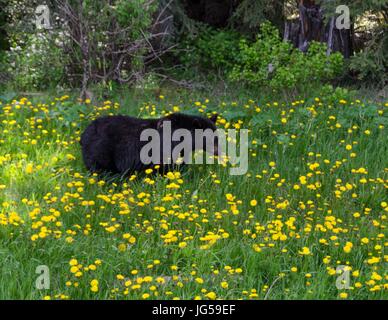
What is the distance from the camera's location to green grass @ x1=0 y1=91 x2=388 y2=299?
A: 443cm

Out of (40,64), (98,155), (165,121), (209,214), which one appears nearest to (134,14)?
(40,64)

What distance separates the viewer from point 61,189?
577 centimetres

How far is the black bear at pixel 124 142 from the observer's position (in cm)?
620

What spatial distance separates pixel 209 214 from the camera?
537 cm

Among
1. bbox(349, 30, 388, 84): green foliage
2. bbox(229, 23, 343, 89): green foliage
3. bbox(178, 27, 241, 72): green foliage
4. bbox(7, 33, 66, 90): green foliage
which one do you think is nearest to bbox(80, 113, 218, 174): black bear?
bbox(229, 23, 343, 89): green foliage

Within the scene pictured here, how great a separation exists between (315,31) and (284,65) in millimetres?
1115

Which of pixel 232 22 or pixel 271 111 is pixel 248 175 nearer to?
pixel 271 111

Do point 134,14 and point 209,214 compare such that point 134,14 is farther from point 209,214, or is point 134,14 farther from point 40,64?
point 209,214

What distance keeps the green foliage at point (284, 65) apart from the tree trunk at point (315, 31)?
0.64 metres

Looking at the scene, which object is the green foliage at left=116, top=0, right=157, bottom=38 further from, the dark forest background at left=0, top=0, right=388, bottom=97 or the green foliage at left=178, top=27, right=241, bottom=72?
the green foliage at left=178, top=27, right=241, bottom=72

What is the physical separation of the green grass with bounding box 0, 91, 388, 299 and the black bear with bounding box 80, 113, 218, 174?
139mm

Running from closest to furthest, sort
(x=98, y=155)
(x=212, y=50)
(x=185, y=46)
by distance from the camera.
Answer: (x=98, y=155), (x=212, y=50), (x=185, y=46)
